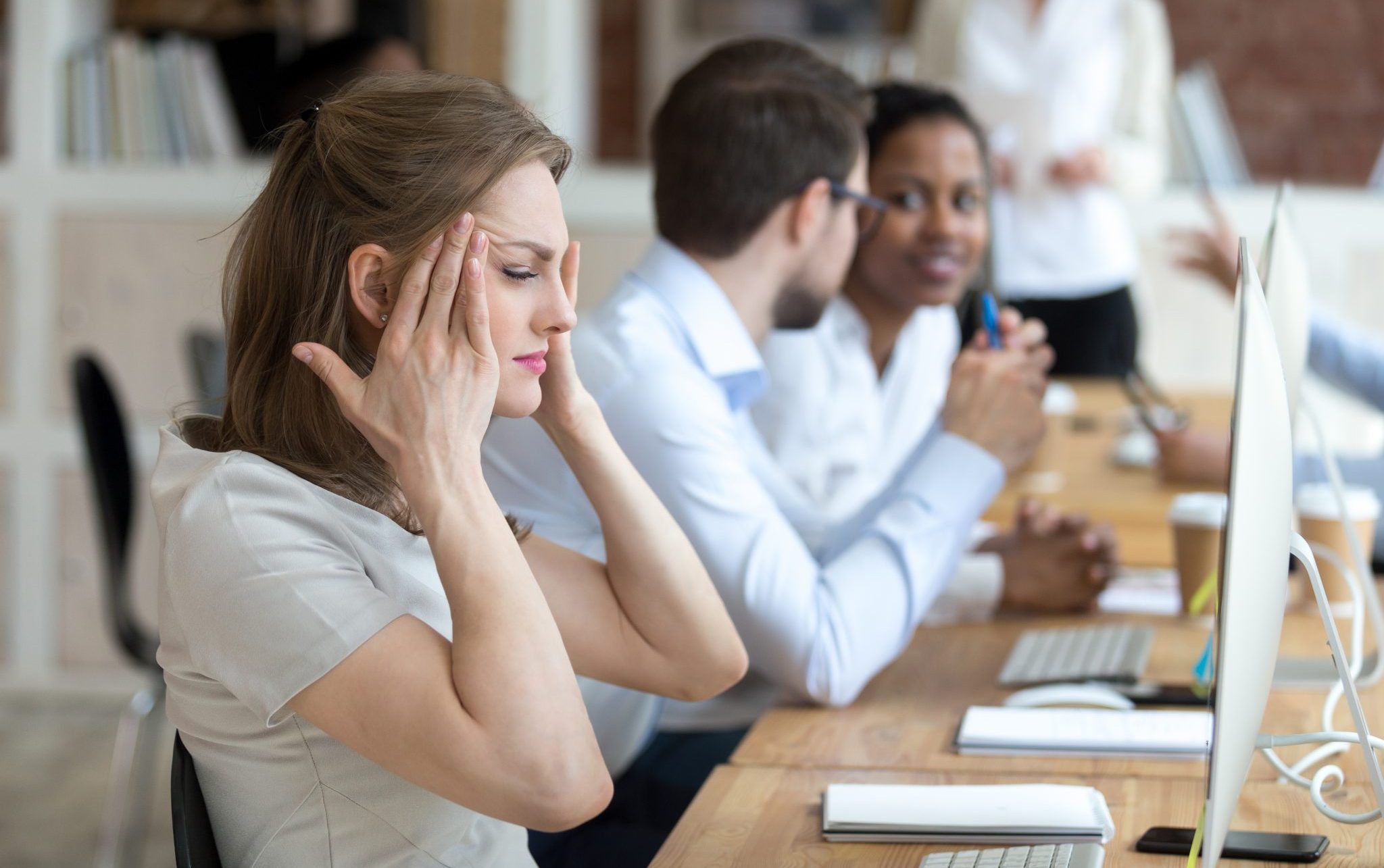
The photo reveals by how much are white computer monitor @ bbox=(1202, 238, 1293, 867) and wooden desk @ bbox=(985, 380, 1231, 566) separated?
139cm

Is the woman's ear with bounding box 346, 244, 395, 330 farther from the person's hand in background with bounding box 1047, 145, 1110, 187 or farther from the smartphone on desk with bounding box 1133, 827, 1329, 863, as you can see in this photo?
→ the person's hand in background with bounding box 1047, 145, 1110, 187

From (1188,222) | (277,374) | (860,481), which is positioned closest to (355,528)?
(277,374)

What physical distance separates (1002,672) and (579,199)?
242cm

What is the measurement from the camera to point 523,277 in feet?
3.33

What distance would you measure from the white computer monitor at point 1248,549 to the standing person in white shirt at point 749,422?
2.01 ft

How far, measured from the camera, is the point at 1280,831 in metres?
1.00

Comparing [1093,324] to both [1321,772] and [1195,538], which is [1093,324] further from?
[1321,772]

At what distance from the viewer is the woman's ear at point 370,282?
0.97 m

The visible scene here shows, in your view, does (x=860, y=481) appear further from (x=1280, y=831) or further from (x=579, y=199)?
(x=579, y=199)

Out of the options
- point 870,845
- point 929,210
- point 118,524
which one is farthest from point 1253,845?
point 118,524

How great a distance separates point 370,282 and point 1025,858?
576 millimetres

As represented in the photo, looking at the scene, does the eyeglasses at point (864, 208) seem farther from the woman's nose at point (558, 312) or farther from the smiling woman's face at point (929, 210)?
the woman's nose at point (558, 312)

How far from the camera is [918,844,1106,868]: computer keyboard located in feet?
2.97

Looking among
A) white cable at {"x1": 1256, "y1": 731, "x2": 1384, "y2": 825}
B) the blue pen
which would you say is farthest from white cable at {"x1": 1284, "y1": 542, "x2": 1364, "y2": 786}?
the blue pen
